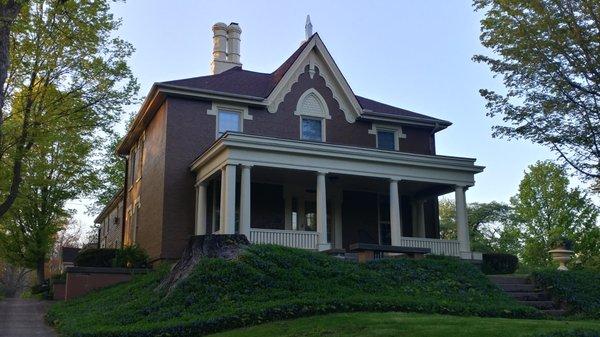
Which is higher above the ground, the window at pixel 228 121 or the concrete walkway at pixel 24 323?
the window at pixel 228 121

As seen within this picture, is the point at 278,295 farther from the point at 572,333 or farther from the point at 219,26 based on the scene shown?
the point at 219,26

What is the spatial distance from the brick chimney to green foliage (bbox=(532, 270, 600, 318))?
680 inches

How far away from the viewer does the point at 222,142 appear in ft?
59.7

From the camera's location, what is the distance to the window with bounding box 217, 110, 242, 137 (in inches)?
875

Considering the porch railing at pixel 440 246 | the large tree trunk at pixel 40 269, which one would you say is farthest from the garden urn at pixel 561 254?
the large tree trunk at pixel 40 269

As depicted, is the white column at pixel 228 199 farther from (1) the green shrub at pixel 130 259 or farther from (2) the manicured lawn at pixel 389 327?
(2) the manicured lawn at pixel 389 327

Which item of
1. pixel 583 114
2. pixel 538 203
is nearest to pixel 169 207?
pixel 583 114

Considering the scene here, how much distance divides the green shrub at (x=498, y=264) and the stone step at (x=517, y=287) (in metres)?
5.35

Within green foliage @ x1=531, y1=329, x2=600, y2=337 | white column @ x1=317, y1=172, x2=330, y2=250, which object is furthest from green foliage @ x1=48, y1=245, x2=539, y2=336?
white column @ x1=317, y1=172, x2=330, y2=250

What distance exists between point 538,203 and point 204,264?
39454 millimetres

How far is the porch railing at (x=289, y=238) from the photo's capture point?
749 inches

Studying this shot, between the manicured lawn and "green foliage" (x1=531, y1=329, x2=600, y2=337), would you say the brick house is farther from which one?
"green foliage" (x1=531, y1=329, x2=600, y2=337)

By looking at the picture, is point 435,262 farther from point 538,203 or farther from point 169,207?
point 538,203

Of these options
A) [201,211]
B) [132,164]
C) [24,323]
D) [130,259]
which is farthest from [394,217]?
[132,164]
